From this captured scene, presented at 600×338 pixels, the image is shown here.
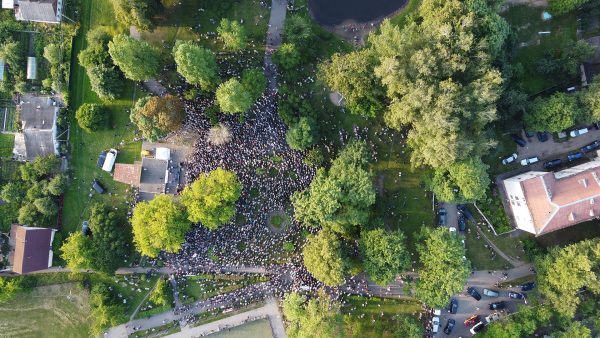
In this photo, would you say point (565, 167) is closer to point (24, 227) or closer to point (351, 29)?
point (351, 29)

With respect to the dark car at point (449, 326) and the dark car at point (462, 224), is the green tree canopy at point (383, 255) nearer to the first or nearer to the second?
the dark car at point (462, 224)

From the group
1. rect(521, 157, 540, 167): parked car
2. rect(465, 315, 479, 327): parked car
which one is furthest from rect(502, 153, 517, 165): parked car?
rect(465, 315, 479, 327): parked car

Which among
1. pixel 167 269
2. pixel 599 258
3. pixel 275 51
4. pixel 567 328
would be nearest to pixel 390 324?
pixel 567 328

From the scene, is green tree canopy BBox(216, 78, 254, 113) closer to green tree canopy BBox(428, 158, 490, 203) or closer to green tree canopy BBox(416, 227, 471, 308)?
green tree canopy BBox(428, 158, 490, 203)

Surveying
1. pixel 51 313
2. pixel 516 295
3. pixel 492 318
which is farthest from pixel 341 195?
pixel 51 313

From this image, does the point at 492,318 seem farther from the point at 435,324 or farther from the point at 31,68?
the point at 31,68

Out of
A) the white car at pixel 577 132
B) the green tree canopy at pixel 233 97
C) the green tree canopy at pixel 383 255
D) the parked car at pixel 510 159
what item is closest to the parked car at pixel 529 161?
the parked car at pixel 510 159
